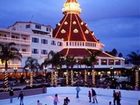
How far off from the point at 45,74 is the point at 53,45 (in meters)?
10.3

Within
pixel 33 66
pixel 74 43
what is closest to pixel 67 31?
pixel 74 43

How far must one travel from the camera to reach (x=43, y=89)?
37.7 metres

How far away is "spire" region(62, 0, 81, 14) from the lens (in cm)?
8256

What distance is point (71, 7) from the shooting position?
82.9 m

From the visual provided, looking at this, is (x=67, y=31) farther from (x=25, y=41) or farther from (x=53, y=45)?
(x=25, y=41)

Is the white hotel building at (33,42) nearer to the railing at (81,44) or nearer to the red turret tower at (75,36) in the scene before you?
the railing at (81,44)

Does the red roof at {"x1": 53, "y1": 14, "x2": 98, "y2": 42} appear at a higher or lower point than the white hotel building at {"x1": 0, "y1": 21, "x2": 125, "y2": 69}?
higher

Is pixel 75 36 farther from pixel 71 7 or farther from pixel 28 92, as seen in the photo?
pixel 28 92

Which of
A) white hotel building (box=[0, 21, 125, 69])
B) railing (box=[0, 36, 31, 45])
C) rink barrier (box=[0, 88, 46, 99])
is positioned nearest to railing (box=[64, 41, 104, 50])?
white hotel building (box=[0, 21, 125, 69])

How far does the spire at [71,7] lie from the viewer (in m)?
82.6

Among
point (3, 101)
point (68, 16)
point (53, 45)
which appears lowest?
point (3, 101)

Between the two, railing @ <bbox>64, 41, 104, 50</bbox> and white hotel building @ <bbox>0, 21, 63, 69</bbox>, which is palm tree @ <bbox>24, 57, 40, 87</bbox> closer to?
white hotel building @ <bbox>0, 21, 63, 69</bbox>

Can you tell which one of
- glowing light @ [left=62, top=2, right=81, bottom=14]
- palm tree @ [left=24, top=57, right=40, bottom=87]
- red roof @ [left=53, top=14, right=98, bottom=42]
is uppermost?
glowing light @ [left=62, top=2, right=81, bottom=14]

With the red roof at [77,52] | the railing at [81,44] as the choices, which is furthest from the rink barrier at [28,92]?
the railing at [81,44]
